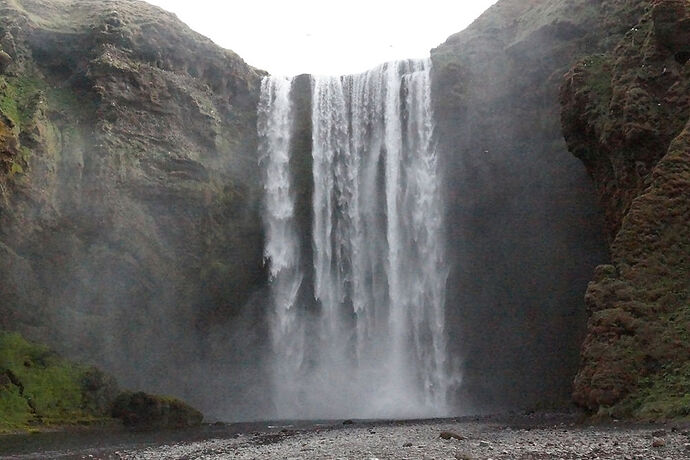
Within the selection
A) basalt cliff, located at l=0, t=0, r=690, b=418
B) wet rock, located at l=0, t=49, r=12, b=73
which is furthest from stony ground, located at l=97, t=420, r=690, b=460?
wet rock, located at l=0, t=49, r=12, b=73

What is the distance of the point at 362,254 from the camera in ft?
130

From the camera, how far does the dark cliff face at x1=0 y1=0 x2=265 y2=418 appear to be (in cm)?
3500

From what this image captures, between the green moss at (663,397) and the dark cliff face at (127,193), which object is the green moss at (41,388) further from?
the green moss at (663,397)

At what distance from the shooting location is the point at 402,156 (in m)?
40.5

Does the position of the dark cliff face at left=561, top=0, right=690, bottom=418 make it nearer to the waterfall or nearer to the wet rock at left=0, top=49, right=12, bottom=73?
the waterfall

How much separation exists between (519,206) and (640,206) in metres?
13.6

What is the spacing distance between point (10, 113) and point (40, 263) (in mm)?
7356

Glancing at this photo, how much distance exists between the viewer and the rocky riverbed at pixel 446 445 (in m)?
13.2

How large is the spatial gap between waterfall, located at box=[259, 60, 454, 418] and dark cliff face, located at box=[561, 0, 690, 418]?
1100 centimetres

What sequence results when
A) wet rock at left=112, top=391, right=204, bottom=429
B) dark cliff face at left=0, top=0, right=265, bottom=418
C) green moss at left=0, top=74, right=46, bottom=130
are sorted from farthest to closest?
green moss at left=0, top=74, right=46, bottom=130 < dark cliff face at left=0, top=0, right=265, bottom=418 < wet rock at left=112, top=391, right=204, bottom=429

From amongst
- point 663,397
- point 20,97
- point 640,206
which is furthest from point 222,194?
point 663,397

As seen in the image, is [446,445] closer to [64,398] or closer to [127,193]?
[64,398]

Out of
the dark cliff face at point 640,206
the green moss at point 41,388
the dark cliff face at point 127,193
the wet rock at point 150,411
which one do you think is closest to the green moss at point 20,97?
the dark cliff face at point 127,193

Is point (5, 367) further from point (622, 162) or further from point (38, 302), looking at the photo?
point (622, 162)
